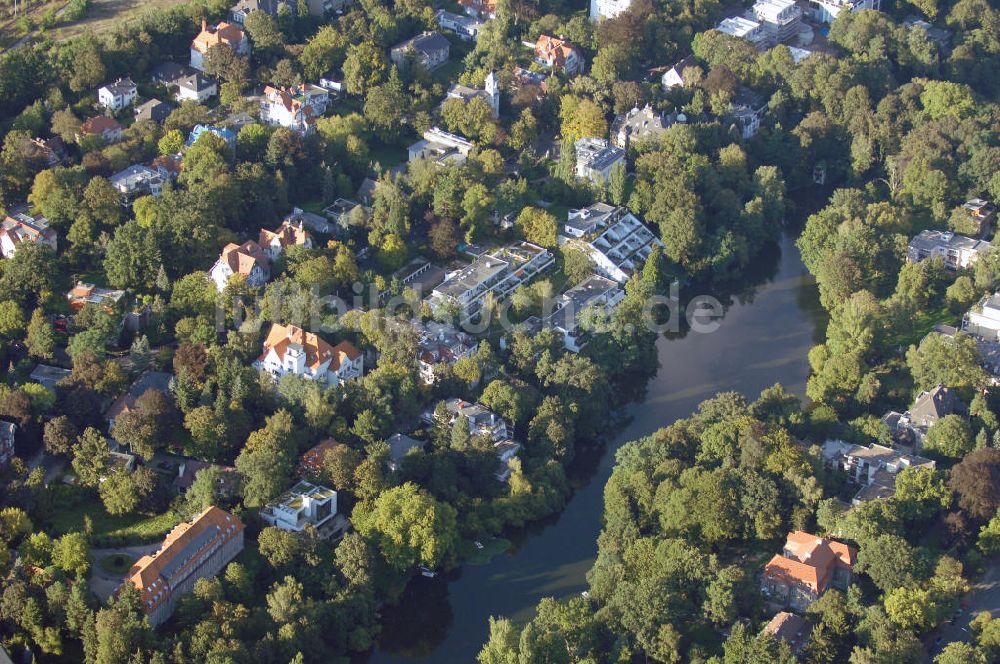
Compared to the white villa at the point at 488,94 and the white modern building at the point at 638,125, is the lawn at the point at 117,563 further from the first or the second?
the white modern building at the point at 638,125

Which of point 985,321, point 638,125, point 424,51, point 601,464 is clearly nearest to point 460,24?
point 424,51

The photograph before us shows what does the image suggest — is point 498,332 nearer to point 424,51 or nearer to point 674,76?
point 424,51

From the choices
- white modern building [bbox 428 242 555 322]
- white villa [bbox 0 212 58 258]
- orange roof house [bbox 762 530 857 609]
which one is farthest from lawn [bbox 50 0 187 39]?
orange roof house [bbox 762 530 857 609]

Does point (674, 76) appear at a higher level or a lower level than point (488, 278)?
higher

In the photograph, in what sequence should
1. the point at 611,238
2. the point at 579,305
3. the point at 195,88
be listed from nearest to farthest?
1. the point at 579,305
2. the point at 611,238
3. the point at 195,88

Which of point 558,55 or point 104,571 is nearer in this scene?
point 104,571

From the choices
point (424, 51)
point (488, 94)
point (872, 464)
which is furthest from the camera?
point (424, 51)

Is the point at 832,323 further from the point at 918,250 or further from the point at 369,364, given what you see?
the point at 369,364
